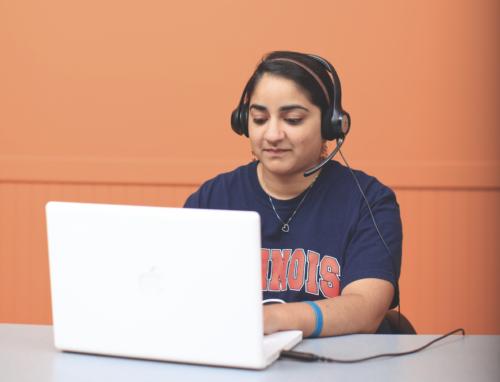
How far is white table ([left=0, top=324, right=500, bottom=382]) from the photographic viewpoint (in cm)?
131

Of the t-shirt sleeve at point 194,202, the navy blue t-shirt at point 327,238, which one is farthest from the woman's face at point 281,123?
the t-shirt sleeve at point 194,202

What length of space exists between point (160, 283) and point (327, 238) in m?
0.70

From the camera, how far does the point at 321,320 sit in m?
1.54

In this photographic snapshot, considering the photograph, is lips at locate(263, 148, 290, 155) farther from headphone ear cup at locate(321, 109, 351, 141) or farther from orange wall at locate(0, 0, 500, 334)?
orange wall at locate(0, 0, 500, 334)

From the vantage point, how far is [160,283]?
1296 mm

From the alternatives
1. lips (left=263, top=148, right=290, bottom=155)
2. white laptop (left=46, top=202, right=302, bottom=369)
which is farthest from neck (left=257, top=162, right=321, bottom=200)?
white laptop (left=46, top=202, right=302, bottom=369)

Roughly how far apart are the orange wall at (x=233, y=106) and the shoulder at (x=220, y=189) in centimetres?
87

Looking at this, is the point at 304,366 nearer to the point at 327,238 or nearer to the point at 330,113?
the point at 327,238

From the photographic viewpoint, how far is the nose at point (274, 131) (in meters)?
1.87

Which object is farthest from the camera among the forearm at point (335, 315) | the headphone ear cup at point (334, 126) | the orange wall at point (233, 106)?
the orange wall at point (233, 106)

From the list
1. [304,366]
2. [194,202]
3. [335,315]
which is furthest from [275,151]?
[304,366]

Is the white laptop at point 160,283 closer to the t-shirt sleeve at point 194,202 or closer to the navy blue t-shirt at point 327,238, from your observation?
the navy blue t-shirt at point 327,238

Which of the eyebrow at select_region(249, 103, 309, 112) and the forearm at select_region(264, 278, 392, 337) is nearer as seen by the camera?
the forearm at select_region(264, 278, 392, 337)

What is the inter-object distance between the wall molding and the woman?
0.96 m
